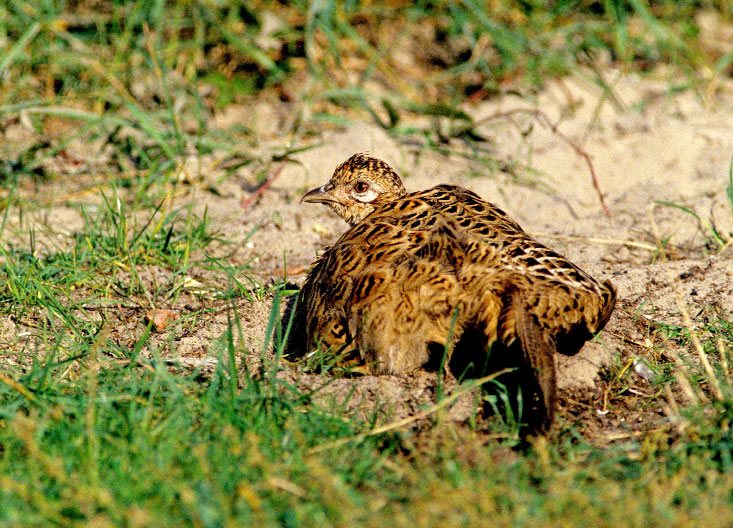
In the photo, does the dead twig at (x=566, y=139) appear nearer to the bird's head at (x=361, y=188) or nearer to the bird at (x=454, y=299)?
the bird's head at (x=361, y=188)

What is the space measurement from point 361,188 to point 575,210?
200cm

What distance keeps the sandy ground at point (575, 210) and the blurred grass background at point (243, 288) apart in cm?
15

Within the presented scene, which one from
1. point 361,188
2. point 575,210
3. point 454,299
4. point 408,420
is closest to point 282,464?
point 408,420

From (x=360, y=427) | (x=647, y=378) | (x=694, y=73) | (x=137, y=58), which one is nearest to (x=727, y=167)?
(x=694, y=73)

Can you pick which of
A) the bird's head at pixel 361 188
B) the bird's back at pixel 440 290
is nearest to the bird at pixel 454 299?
the bird's back at pixel 440 290

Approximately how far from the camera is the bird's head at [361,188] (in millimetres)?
5043

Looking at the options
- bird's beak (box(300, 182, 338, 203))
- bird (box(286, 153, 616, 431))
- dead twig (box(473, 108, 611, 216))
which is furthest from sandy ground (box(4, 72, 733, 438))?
bird's beak (box(300, 182, 338, 203))

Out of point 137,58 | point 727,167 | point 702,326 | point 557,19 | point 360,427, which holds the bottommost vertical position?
point 360,427

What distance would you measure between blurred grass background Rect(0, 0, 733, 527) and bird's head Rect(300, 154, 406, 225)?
25.8 inches

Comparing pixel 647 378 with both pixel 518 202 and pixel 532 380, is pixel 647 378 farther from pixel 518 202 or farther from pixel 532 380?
pixel 518 202

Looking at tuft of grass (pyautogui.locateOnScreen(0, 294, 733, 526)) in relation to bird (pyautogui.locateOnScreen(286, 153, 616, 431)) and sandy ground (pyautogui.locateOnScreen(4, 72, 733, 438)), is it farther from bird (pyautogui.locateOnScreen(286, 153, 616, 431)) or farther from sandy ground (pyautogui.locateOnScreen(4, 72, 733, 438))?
bird (pyautogui.locateOnScreen(286, 153, 616, 431))

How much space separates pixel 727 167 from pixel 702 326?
2327 mm

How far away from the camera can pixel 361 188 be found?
5.08m

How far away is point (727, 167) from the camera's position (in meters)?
6.38
